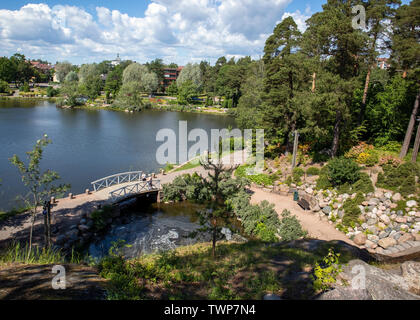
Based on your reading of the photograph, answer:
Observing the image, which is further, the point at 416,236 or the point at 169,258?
the point at 416,236

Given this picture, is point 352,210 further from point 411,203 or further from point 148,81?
point 148,81

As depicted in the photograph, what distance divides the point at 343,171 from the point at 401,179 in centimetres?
334

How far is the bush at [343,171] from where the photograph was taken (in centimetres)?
1878

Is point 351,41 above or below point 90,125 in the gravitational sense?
above

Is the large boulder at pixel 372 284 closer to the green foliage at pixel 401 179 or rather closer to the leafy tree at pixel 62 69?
the green foliage at pixel 401 179

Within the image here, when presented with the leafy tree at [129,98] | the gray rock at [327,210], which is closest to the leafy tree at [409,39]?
the gray rock at [327,210]

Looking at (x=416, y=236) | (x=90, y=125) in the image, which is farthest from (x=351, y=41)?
(x=90, y=125)

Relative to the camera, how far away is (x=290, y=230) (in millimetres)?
15641

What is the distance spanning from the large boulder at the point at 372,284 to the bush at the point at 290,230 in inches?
312

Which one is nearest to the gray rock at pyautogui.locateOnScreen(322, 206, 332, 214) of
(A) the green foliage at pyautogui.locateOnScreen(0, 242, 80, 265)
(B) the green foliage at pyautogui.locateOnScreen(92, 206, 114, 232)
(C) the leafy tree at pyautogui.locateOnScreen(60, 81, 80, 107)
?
(B) the green foliage at pyautogui.locateOnScreen(92, 206, 114, 232)

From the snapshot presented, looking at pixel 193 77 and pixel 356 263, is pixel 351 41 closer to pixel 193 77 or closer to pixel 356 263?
pixel 356 263

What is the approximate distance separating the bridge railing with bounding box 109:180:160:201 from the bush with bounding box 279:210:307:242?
1039 cm

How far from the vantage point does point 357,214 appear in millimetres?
16594

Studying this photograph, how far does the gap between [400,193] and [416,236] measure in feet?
10.8
